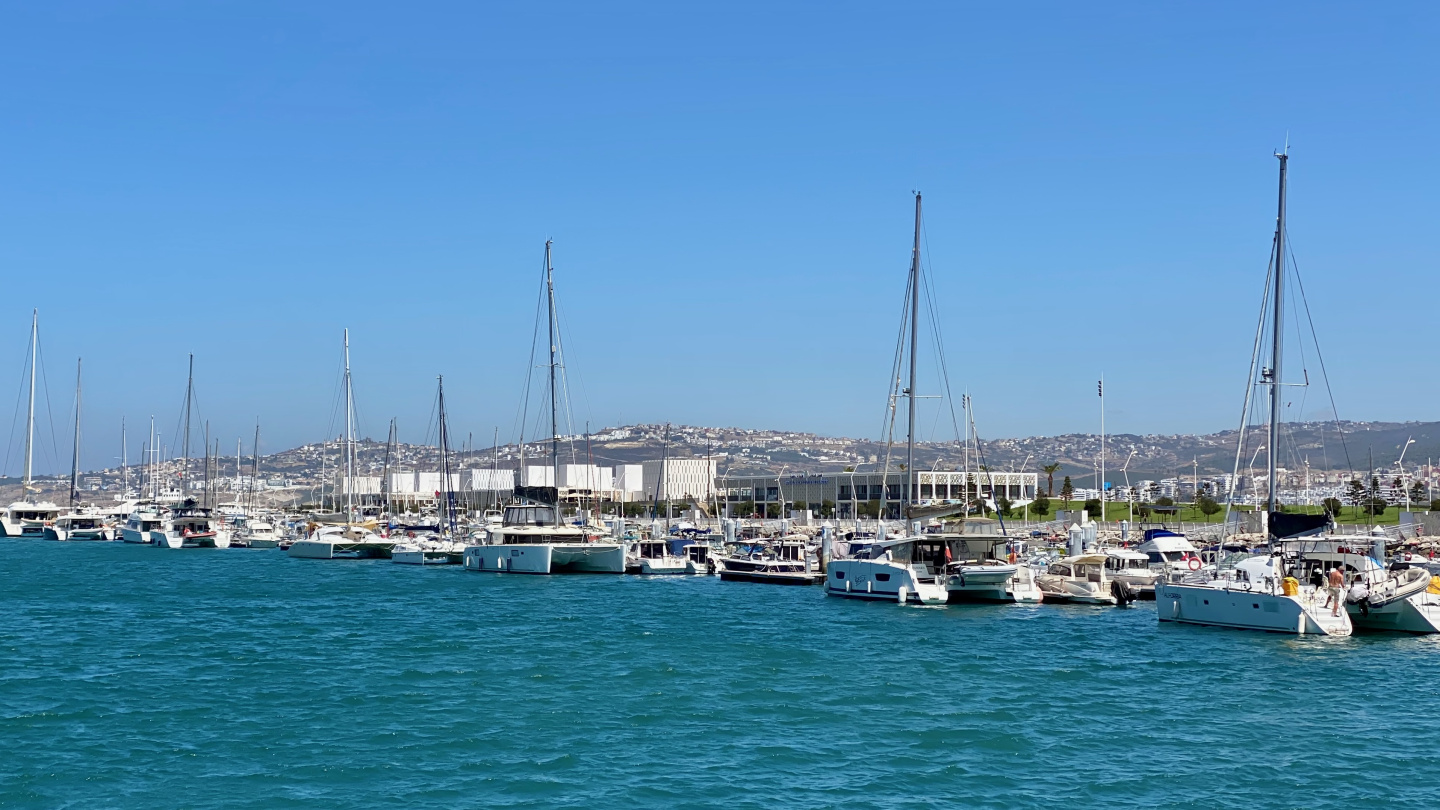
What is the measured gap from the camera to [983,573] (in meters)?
43.9

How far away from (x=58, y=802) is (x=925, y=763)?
12389 millimetres

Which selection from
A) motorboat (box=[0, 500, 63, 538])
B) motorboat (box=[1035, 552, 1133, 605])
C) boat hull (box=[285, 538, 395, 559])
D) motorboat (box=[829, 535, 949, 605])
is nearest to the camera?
motorboat (box=[829, 535, 949, 605])

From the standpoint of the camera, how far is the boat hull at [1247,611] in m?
34.8

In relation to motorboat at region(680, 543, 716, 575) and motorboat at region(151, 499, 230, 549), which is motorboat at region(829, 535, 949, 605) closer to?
motorboat at region(680, 543, 716, 575)

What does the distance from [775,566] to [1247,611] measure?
83.8 feet

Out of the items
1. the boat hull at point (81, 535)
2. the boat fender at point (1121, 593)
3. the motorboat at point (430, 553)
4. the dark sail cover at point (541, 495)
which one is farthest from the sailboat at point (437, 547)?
the boat hull at point (81, 535)

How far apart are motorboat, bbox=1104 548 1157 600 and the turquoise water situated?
5.44 m

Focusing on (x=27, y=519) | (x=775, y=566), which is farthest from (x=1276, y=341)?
(x=27, y=519)

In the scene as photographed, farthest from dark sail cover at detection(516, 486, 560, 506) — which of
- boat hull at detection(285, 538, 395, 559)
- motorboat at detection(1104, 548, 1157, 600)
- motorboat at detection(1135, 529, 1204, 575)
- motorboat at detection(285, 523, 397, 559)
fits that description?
motorboat at detection(1135, 529, 1204, 575)

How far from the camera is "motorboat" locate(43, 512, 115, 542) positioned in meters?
119

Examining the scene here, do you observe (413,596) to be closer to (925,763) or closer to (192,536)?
(925,763)

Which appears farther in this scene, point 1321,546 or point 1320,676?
point 1321,546

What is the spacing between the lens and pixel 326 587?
56.8 m

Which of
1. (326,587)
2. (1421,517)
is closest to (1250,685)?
(326,587)
